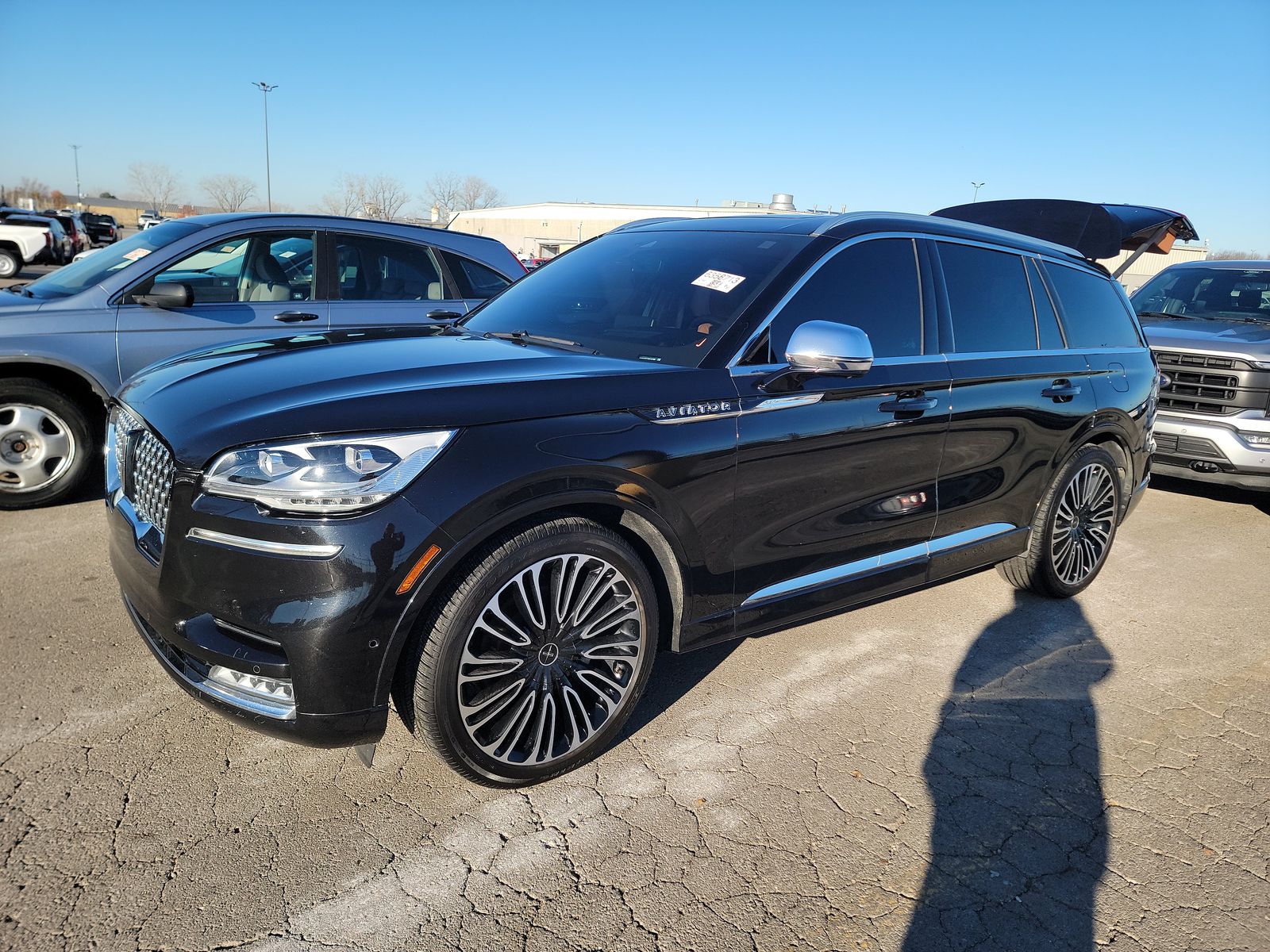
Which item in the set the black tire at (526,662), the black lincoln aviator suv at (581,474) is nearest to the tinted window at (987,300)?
the black lincoln aviator suv at (581,474)

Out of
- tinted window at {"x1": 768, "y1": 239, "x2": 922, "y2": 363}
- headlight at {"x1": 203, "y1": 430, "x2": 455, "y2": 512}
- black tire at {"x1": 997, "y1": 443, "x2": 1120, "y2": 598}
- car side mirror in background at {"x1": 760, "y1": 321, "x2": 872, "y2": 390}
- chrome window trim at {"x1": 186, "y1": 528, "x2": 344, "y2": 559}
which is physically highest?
tinted window at {"x1": 768, "y1": 239, "x2": 922, "y2": 363}

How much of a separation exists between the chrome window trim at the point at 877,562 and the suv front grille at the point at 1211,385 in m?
3.73

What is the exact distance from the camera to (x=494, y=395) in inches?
104

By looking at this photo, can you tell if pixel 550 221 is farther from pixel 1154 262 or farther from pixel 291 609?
pixel 291 609

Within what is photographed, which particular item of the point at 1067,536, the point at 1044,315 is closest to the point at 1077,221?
the point at 1044,315

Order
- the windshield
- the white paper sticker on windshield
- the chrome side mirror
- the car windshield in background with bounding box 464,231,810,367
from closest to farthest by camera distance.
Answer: the chrome side mirror → the car windshield in background with bounding box 464,231,810,367 → the white paper sticker on windshield → the windshield

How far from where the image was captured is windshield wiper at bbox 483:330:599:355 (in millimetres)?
3301

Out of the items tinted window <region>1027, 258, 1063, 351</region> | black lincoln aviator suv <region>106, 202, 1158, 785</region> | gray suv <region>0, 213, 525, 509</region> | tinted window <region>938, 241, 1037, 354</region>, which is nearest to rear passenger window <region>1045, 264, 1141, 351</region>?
tinted window <region>1027, 258, 1063, 351</region>

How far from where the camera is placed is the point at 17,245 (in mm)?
24141

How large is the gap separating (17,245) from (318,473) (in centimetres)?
2779

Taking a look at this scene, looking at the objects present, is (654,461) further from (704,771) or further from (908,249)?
(908,249)

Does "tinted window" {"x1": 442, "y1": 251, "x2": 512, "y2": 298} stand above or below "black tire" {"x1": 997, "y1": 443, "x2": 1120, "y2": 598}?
above

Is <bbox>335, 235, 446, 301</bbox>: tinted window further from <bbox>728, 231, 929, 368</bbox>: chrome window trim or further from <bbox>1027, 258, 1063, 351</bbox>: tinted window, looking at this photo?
<bbox>1027, 258, 1063, 351</bbox>: tinted window

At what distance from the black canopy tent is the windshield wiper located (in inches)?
152
